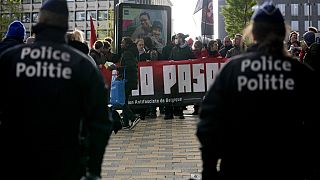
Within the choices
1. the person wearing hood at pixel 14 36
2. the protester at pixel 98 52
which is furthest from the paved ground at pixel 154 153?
the person wearing hood at pixel 14 36

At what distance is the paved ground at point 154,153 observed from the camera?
20.8 feet

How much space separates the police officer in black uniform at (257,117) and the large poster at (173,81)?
29.5 feet

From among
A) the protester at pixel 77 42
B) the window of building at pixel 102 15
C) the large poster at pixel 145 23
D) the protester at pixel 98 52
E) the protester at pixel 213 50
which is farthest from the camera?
the window of building at pixel 102 15

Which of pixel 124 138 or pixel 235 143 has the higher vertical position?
pixel 235 143

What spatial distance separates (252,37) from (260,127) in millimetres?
570

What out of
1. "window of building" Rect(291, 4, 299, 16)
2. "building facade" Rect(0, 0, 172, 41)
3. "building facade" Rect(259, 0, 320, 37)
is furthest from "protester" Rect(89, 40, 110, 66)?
"window of building" Rect(291, 4, 299, 16)

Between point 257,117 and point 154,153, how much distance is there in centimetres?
495

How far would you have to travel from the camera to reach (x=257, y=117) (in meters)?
2.83

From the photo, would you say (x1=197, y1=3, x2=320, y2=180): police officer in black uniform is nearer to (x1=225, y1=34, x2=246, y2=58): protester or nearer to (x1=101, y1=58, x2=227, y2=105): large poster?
(x1=101, y1=58, x2=227, y2=105): large poster

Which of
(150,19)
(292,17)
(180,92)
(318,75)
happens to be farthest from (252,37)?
(292,17)

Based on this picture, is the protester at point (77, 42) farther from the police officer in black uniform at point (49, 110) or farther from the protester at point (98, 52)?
the protester at point (98, 52)

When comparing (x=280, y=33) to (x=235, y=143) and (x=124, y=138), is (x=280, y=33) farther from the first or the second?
(x=124, y=138)

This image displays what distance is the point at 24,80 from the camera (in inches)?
110

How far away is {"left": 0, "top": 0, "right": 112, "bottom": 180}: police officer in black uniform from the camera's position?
2.77 metres
